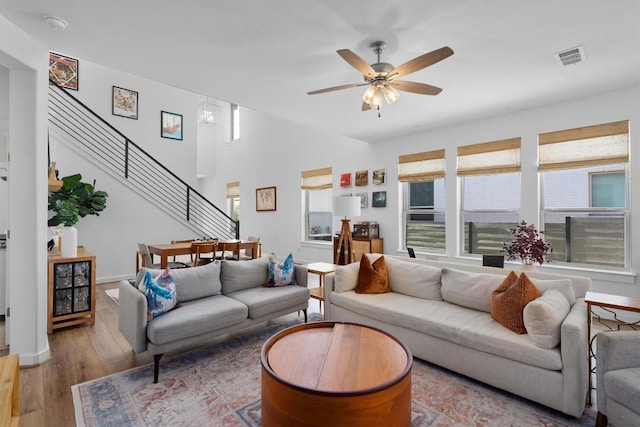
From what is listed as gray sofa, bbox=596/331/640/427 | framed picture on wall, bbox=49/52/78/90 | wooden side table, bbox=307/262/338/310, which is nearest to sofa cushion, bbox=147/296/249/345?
wooden side table, bbox=307/262/338/310

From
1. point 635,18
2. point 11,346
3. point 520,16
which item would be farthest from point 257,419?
point 635,18

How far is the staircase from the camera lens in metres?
5.36

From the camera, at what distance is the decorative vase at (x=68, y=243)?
3461 mm

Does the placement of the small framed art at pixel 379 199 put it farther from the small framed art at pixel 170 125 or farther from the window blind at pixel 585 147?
the small framed art at pixel 170 125

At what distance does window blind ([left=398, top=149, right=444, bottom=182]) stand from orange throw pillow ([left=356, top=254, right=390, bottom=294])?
2496 millimetres

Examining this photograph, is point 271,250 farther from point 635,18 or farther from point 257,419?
point 635,18

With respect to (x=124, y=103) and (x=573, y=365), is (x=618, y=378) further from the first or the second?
(x=124, y=103)

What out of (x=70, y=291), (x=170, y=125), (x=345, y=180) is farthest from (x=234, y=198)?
(x=70, y=291)

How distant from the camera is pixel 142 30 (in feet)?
7.98

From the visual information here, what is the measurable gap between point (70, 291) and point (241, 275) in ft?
6.11

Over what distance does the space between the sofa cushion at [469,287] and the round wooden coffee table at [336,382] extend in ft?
3.36

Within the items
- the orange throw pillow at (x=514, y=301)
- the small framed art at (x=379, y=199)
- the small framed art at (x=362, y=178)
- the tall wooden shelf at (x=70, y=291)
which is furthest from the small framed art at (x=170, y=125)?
the orange throw pillow at (x=514, y=301)

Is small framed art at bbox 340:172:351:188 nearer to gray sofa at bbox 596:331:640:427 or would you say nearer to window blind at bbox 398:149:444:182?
window blind at bbox 398:149:444:182

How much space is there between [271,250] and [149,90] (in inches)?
176
